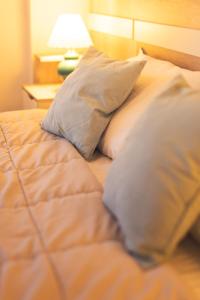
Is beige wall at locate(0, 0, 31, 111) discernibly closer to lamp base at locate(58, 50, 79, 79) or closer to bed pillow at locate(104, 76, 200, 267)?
lamp base at locate(58, 50, 79, 79)

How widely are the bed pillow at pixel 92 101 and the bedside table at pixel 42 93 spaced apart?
0.85 m

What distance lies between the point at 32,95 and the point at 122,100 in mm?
1199

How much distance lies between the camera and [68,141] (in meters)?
1.76

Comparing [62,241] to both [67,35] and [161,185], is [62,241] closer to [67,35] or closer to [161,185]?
[161,185]

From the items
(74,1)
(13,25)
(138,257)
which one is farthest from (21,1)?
(138,257)

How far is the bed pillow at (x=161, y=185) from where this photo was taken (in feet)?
3.18

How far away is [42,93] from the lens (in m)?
2.78

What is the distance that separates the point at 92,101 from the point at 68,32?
1.23 meters

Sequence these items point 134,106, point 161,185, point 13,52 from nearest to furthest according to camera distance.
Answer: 1. point 161,185
2. point 134,106
3. point 13,52

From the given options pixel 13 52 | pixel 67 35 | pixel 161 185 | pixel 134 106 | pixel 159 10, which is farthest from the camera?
pixel 13 52

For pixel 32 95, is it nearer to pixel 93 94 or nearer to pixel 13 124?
pixel 13 124

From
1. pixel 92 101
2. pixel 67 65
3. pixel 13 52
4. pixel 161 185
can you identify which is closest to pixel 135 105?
pixel 92 101

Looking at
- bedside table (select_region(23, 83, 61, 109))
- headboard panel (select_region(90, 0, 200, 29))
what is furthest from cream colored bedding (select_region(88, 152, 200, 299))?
bedside table (select_region(23, 83, 61, 109))

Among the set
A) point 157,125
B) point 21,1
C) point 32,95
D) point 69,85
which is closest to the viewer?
point 157,125
